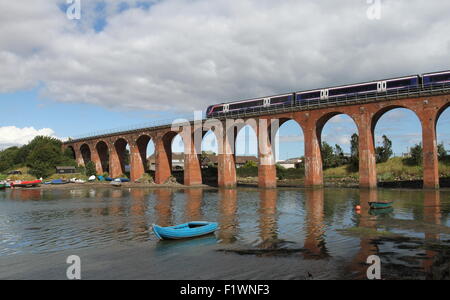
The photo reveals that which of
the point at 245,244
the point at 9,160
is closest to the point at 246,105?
the point at 245,244

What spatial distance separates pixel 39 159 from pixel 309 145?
60.4 m

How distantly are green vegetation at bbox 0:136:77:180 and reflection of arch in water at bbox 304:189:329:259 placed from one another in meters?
63.7

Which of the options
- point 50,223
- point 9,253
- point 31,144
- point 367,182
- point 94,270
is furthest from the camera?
point 31,144

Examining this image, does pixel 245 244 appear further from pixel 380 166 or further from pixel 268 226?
pixel 380 166

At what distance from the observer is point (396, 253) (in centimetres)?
1325

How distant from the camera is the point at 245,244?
1546 centimetres

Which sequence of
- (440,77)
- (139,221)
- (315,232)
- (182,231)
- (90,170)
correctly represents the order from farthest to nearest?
1. (90,170)
2. (440,77)
3. (139,221)
4. (315,232)
5. (182,231)

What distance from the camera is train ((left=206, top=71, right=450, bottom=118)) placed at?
35.8m

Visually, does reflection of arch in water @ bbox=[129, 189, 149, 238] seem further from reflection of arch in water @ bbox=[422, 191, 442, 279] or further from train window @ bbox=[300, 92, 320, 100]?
train window @ bbox=[300, 92, 320, 100]

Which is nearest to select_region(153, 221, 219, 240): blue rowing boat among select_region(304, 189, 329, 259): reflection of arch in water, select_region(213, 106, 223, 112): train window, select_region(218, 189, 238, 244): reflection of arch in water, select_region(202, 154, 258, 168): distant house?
select_region(218, 189, 238, 244): reflection of arch in water
